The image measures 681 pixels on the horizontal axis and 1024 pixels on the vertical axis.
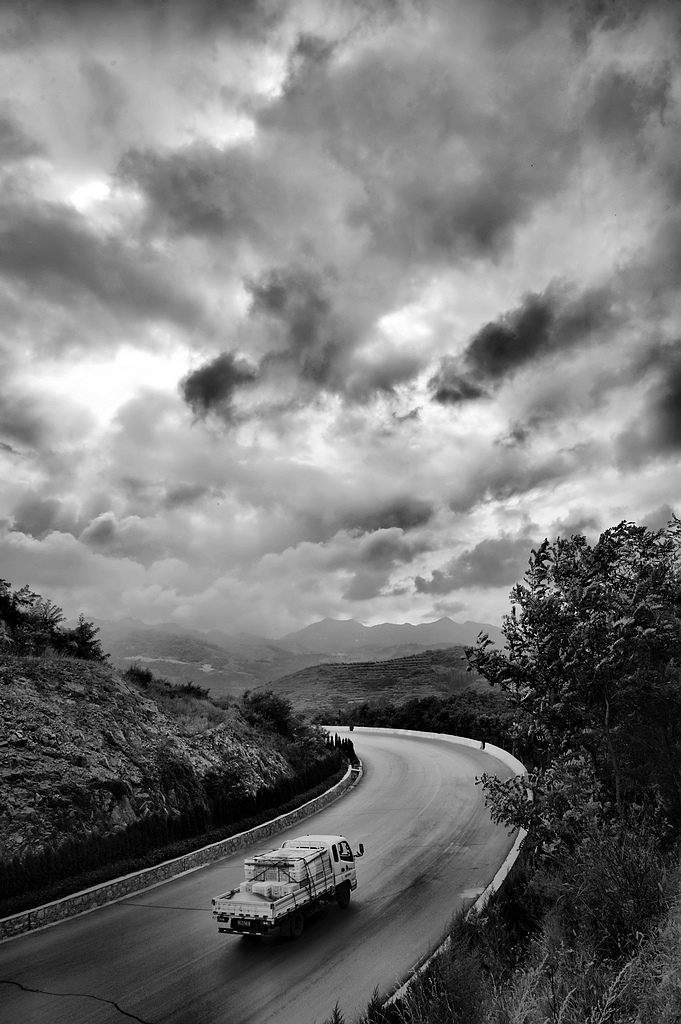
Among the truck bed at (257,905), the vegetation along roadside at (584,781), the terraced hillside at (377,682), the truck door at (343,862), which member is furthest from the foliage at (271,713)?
the terraced hillside at (377,682)

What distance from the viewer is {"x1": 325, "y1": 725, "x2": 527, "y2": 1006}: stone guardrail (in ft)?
38.0

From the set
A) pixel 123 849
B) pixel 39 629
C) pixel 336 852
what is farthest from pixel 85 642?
pixel 336 852

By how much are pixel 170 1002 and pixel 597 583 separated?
12060mm

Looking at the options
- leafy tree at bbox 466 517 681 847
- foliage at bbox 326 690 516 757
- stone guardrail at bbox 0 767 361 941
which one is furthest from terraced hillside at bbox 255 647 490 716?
leafy tree at bbox 466 517 681 847

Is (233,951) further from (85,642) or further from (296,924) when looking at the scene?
(85,642)

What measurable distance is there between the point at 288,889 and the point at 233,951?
5.90ft

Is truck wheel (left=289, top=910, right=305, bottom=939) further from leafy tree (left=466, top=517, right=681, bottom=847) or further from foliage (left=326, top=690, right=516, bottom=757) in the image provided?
foliage (left=326, top=690, right=516, bottom=757)

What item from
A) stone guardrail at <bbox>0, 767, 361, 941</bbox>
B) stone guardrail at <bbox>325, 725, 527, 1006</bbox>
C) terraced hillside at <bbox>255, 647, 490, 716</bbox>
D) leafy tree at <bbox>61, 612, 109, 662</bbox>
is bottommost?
stone guardrail at <bbox>325, 725, 527, 1006</bbox>

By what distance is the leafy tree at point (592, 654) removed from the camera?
Result: 42.0 ft

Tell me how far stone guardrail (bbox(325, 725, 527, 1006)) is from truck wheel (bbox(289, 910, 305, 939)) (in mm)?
3685

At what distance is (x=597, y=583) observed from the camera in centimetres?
1276

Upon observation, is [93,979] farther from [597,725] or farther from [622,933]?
[597,725]

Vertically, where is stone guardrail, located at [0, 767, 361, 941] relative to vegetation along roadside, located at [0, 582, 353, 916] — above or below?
below

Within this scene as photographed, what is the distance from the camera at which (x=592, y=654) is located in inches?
500
